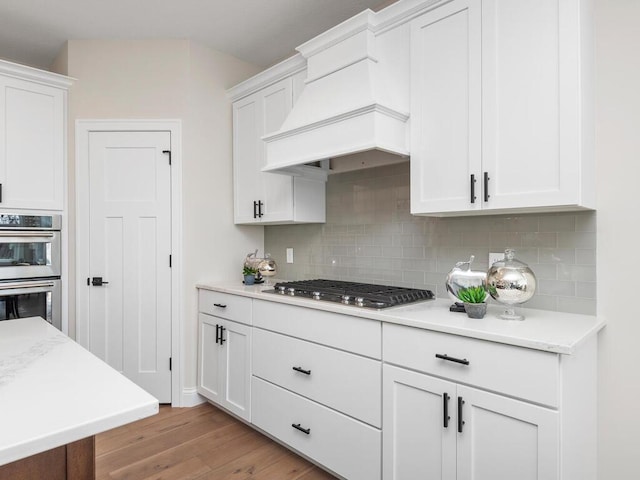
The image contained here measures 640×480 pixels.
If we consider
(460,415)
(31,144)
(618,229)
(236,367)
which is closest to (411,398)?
(460,415)

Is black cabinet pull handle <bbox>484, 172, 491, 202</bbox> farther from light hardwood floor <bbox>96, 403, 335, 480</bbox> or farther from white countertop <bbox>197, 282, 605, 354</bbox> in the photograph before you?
light hardwood floor <bbox>96, 403, 335, 480</bbox>

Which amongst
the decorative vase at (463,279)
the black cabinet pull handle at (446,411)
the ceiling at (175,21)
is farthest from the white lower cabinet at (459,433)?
the ceiling at (175,21)

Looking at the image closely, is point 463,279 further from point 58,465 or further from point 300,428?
point 58,465

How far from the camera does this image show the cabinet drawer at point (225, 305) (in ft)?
8.74

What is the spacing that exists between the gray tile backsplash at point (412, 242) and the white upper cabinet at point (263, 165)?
0.20 metres

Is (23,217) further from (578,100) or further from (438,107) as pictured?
(578,100)

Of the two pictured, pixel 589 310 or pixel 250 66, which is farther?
pixel 250 66

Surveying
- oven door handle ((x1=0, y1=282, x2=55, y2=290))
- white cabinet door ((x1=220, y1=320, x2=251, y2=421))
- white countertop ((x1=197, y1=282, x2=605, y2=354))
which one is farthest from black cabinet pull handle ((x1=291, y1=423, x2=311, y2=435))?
oven door handle ((x1=0, y1=282, x2=55, y2=290))

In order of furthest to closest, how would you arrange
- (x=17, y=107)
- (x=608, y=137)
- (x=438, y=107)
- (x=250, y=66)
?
(x=250, y=66)
(x=17, y=107)
(x=438, y=107)
(x=608, y=137)

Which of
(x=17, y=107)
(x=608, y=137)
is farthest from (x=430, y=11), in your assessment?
(x=17, y=107)

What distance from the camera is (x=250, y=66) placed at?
3.60m

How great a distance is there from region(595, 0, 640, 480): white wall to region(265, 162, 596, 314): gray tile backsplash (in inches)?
3.1

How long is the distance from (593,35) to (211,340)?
290 centimetres

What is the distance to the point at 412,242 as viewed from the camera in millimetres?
2488
